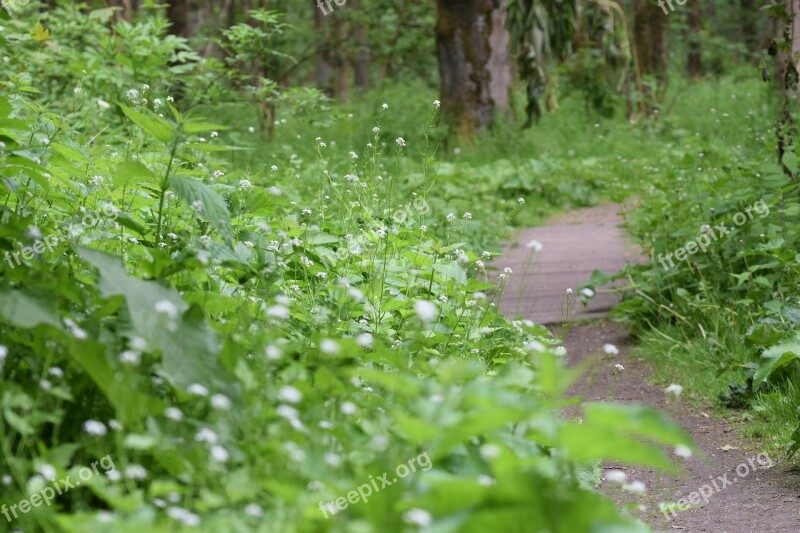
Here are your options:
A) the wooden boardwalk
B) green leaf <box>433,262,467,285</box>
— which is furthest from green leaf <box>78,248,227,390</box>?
the wooden boardwalk

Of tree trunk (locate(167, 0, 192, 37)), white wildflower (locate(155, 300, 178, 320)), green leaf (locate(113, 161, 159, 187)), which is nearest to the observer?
white wildflower (locate(155, 300, 178, 320))

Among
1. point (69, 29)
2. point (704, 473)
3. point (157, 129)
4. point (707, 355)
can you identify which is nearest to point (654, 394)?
point (707, 355)

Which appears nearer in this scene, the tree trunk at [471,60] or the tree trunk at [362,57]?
the tree trunk at [471,60]

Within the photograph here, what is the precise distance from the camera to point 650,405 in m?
5.59

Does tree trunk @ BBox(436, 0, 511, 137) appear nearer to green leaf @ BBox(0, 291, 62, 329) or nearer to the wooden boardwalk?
the wooden boardwalk

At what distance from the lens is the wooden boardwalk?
7.21 meters

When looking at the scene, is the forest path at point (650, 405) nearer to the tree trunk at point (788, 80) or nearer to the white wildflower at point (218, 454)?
the white wildflower at point (218, 454)

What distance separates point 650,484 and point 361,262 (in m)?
1.60

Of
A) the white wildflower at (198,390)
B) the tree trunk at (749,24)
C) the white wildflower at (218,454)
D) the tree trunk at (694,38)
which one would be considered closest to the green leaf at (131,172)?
the white wildflower at (198,390)

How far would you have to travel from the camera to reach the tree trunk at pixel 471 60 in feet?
42.8

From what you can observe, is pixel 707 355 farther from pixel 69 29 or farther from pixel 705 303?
pixel 69 29

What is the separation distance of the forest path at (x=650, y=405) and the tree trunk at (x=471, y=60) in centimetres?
394

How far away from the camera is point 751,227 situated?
6.41m

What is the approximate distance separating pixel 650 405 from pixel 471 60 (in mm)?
8345
